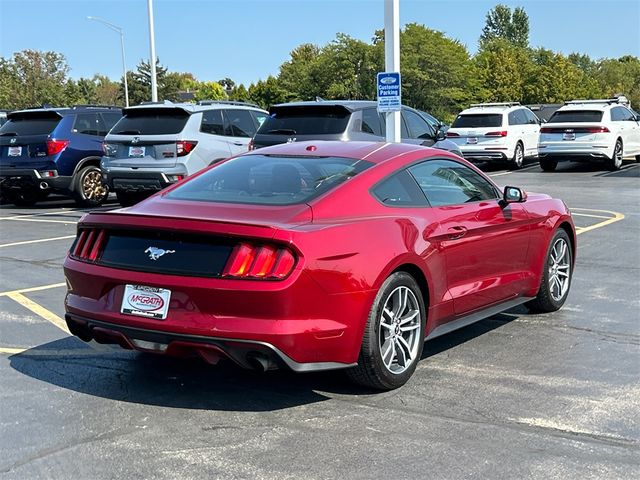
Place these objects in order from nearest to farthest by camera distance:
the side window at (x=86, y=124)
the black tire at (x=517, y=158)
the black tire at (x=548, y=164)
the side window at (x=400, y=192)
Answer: the side window at (x=400, y=192) → the side window at (x=86, y=124) → the black tire at (x=548, y=164) → the black tire at (x=517, y=158)

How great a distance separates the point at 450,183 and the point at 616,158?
1704 cm

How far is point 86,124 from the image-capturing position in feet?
51.8

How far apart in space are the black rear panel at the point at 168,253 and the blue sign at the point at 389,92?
26.0 ft

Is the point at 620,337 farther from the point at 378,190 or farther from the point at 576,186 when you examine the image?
the point at 576,186

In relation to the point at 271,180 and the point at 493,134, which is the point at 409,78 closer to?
the point at 493,134

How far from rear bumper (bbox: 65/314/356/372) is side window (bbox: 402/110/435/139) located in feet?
32.4

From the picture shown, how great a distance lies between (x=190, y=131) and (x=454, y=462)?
10493mm

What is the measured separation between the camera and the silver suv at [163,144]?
43.3ft

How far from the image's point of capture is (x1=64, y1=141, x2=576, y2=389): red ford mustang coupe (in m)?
4.16

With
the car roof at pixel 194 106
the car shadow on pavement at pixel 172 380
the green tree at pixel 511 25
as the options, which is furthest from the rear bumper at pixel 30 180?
the green tree at pixel 511 25

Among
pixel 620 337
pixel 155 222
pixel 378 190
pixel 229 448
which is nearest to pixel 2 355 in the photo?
pixel 155 222

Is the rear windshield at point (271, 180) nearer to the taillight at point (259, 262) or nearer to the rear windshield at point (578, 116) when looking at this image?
the taillight at point (259, 262)

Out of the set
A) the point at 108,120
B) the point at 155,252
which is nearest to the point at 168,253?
the point at 155,252

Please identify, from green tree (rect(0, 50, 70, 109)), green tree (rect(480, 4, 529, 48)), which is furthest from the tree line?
green tree (rect(480, 4, 529, 48))
